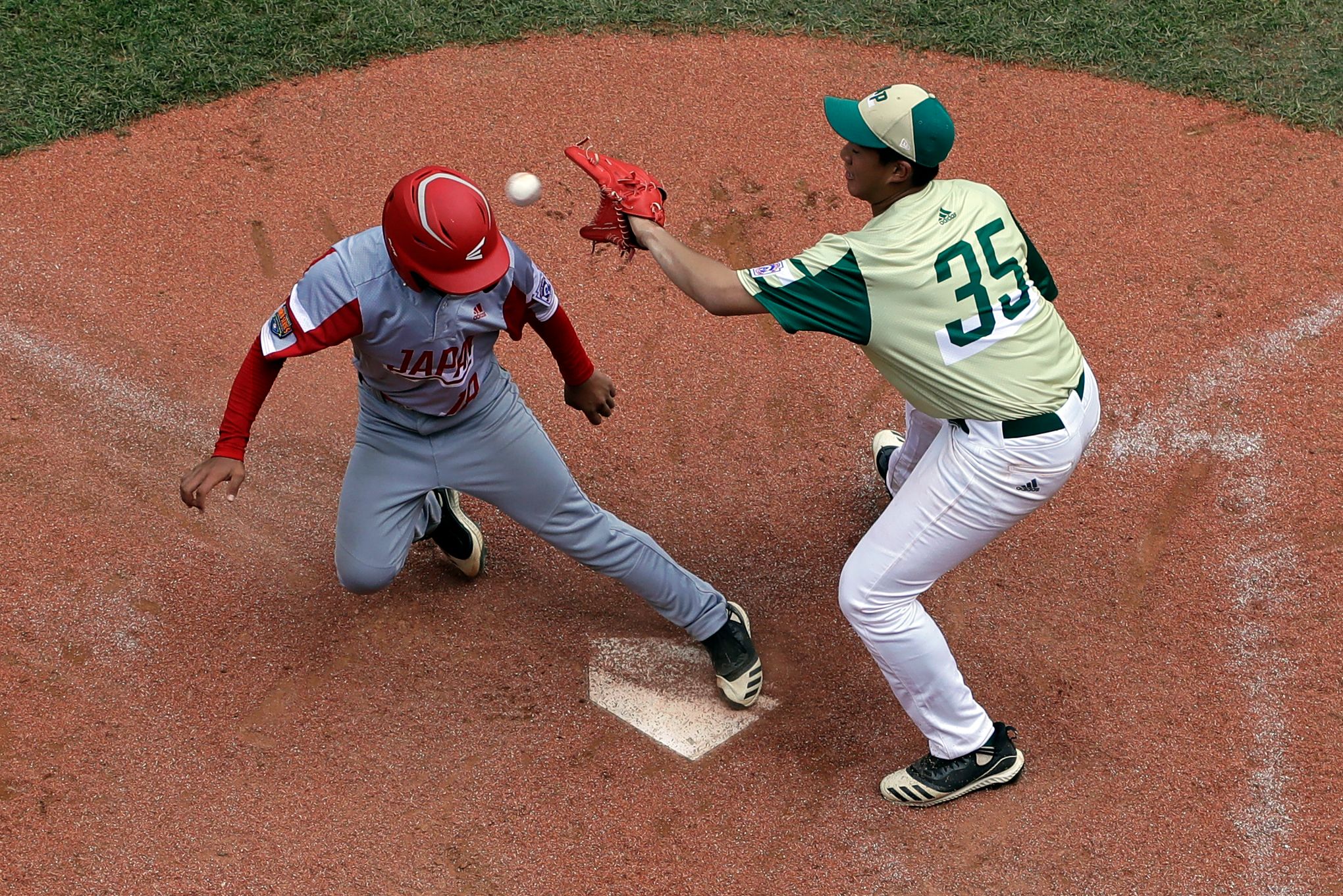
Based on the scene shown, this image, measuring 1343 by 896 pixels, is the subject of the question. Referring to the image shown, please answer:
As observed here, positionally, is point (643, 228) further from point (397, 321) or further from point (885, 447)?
point (885, 447)

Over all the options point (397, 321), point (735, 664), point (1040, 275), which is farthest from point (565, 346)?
point (1040, 275)

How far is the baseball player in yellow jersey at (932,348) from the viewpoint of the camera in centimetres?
326

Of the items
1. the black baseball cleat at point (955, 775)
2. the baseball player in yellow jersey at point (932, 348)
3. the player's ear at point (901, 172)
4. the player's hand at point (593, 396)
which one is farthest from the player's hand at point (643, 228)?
the black baseball cleat at point (955, 775)

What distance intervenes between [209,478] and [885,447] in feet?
8.60

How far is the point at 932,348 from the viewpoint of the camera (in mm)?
3301

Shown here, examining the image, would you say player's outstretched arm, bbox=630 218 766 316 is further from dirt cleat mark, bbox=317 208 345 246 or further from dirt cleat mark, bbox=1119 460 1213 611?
dirt cleat mark, bbox=317 208 345 246

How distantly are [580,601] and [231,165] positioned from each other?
3.26m

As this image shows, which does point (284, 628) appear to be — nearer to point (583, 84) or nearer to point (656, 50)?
point (583, 84)

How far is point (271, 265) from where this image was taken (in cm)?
556

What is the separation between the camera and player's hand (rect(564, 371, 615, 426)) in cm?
399

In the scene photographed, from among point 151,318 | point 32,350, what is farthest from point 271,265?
point 32,350

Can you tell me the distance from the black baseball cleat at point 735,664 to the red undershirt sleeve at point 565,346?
1.01 metres

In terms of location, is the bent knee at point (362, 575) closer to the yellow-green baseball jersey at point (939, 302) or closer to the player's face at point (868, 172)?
the yellow-green baseball jersey at point (939, 302)

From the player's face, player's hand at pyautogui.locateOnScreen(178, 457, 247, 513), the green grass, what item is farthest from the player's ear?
the green grass
